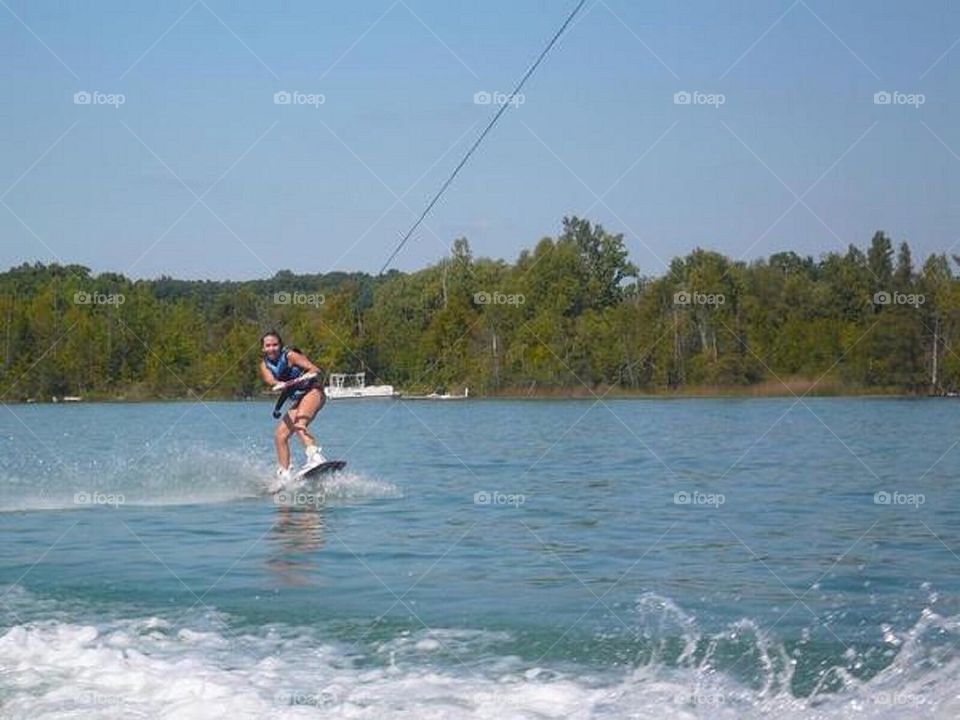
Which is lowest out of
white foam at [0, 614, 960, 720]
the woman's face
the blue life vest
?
white foam at [0, 614, 960, 720]

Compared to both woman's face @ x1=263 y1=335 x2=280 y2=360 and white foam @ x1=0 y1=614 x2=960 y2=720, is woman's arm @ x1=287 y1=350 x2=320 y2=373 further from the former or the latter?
white foam @ x1=0 y1=614 x2=960 y2=720

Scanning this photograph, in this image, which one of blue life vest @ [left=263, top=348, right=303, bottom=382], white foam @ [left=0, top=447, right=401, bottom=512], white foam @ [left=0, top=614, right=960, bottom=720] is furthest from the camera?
blue life vest @ [left=263, top=348, right=303, bottom=382]

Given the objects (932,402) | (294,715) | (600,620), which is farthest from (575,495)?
(932,402)

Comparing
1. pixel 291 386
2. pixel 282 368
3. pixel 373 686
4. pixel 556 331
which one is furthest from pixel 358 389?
pixel 373 686

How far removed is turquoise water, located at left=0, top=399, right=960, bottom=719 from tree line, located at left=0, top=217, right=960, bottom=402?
3007 cm

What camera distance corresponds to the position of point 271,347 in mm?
16500

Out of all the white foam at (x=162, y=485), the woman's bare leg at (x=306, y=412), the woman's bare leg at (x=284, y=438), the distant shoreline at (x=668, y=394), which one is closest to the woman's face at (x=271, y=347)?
the woman's bare leg at (x=306, y=412)

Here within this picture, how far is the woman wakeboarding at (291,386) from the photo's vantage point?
16.5 m

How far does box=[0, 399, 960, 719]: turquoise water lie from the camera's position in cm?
704

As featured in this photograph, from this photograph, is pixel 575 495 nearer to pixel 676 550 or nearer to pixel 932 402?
pixel 676 550

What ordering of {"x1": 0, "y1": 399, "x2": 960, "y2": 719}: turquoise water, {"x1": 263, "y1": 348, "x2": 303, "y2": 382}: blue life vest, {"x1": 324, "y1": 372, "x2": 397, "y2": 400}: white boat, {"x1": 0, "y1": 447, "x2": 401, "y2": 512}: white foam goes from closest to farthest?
{"x1": 0, "y1": 399, "x2": 960, "y2": 719}: turquoise water
{"x1": 0, "y1": 447, "x2": 401, "y2": 512}: white foam
{"x1": 263, "y1": 348, "x2": 303, "y2": 382}: blue life vest
{"x1": 324, "y1": 372, "x2": 397, "y2": 400}: white boat

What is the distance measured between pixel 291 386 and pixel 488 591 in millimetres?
7414

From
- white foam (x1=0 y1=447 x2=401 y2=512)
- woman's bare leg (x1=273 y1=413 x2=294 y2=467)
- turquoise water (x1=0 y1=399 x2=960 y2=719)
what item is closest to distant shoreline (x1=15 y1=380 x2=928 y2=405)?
turquoise water (x1=0 y1=399 x2=960 y2=719)

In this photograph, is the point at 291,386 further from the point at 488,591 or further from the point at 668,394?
the point at 668,394
